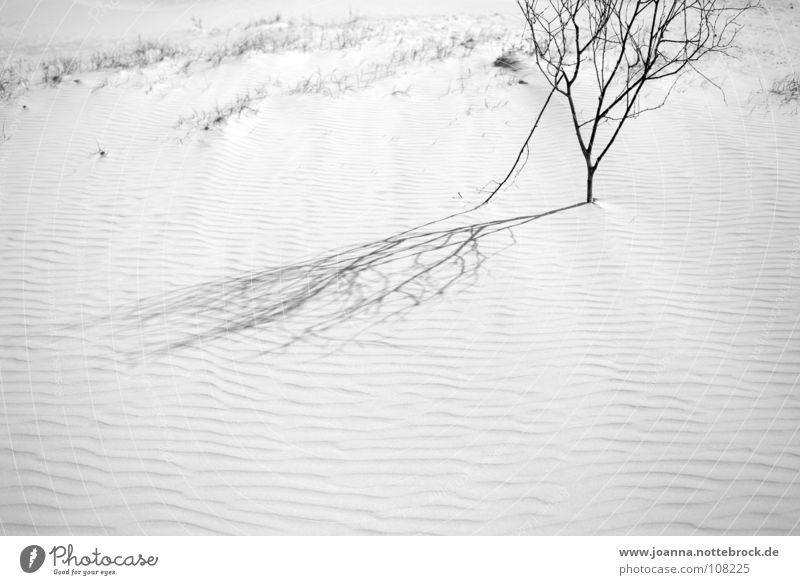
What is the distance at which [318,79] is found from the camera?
12320mm

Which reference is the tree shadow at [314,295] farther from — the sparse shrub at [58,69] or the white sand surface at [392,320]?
the sparse shrub at [58,69]

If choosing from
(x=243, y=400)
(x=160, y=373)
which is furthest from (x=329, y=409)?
(x=160, y=373)

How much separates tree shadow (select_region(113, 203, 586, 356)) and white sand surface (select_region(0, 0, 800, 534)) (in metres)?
0.04

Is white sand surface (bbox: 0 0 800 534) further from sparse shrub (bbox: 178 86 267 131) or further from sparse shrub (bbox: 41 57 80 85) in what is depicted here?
sparse shrub (bbox: 41 57 80 85)

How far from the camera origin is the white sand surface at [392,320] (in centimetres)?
399

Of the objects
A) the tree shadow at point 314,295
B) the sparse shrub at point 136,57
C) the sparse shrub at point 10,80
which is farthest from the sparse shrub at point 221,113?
the tree shadow at point 314,295

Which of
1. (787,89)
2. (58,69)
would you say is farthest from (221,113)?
(787,89)

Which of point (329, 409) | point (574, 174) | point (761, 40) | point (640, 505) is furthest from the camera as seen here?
point (761, 40)

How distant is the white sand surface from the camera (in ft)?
13.1

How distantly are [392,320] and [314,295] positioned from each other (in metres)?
1.07

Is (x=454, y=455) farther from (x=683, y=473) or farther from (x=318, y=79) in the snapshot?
(x=318, y=79)

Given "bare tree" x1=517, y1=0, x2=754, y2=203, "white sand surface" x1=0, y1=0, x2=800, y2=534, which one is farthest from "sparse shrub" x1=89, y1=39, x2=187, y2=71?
"bare tree" x1=517, y1=0, x2=754, y2=203
